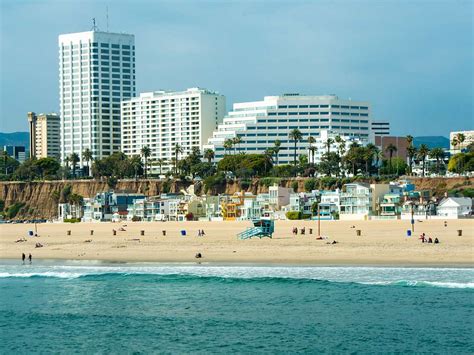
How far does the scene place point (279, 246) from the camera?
181 feet

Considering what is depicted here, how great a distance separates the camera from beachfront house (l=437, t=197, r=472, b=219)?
80625 mm

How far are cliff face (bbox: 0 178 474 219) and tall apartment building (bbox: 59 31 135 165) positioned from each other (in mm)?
44455

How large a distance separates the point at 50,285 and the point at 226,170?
3464 inches

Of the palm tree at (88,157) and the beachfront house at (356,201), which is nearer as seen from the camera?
the beachfront house at (356,201)

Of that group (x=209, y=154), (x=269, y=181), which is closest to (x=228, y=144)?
(x=209, y=154)

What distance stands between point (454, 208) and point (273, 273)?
40935mm

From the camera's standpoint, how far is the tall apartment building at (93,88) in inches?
7357

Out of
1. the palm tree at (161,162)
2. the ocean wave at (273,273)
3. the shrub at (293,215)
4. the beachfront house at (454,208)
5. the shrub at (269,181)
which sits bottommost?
the ocean wave at (273,273)

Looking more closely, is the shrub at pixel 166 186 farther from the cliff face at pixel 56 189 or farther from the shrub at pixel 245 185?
the shrub at pixel 245 185

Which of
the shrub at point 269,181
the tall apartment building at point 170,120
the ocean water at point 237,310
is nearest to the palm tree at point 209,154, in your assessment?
the tall apartment building at point 170,120

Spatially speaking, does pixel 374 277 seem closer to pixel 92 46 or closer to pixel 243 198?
pixel 243 198

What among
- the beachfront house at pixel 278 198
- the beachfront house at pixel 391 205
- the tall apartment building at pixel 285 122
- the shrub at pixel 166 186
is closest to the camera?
the beachfront house at pixel 391 205

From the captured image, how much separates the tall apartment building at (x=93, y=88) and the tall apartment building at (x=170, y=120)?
7.09 metres

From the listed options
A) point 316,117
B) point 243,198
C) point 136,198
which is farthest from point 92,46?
point 243,198
